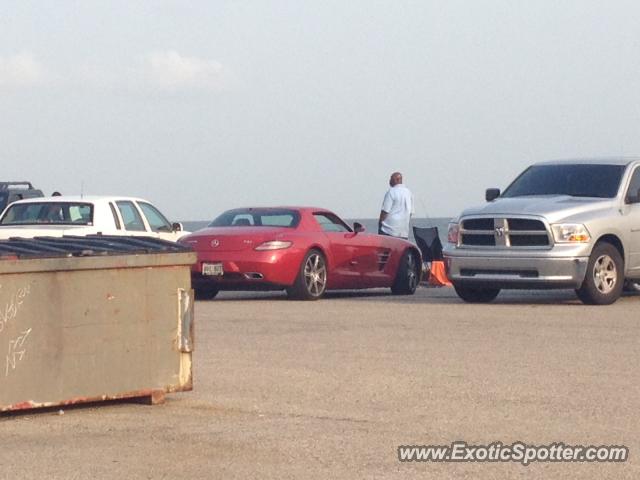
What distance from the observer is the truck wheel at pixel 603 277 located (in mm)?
17828

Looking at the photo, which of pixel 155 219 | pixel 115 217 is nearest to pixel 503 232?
pixel 115 217

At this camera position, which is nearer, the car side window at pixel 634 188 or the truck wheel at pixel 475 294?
the car side window at pixel 634 188

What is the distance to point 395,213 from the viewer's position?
24.6 metres

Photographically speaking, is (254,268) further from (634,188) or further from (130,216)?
(634,188)

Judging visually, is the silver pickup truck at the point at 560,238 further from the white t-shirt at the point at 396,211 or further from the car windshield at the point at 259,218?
the white t-shirt at the point at 396,211

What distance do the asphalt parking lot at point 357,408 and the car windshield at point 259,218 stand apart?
4.61 m

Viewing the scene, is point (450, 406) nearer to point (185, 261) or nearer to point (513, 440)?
point (513, 440)

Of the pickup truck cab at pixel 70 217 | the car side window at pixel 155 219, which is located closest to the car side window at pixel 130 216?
the pickup truck cab at pixel 70 217

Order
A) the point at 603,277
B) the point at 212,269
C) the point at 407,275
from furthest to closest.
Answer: the point at 407,275 → the point at 212,269 → the point at 603,277

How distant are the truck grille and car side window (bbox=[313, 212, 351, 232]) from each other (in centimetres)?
255

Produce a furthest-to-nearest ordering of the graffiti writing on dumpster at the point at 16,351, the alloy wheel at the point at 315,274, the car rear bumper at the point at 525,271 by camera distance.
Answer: the alloy wheel at the point at 315,274 → the car rear bumper at the point at 525,271 → the graffiti writing on dumpster at the point at 16,351

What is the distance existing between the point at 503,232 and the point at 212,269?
3.88 meters

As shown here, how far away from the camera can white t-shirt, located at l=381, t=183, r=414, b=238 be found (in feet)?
80.5

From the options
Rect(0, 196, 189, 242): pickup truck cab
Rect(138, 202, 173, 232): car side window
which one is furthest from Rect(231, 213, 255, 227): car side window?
Rect(138, 202, 173, 232): car side window
